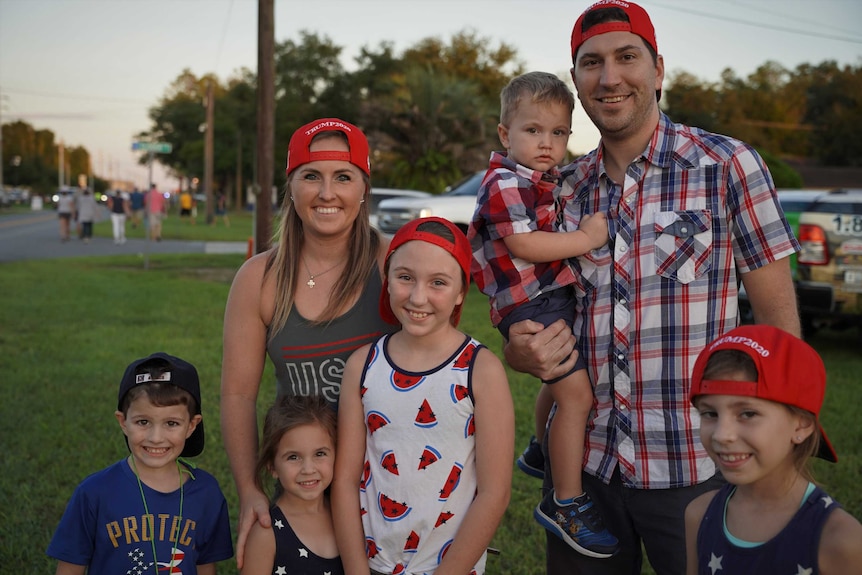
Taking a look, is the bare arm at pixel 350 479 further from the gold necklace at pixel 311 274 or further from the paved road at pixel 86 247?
the paved road at pixel 86 247

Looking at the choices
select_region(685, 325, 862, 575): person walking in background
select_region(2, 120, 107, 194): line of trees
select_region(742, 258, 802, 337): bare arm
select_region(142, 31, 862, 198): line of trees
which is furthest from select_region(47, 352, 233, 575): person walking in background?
select_region(2, 120, 107, 194): line of trees

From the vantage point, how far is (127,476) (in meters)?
3.12

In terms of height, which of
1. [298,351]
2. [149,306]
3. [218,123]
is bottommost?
[149,306]

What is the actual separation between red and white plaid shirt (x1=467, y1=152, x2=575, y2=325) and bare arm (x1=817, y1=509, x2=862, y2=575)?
1216 millimetres

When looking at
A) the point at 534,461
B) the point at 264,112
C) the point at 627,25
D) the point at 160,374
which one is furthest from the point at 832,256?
the point at 264,112

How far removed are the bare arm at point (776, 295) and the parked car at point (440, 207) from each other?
11320 millimetres

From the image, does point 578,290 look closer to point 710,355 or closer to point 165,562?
point 710,355

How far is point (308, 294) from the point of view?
3074 mm

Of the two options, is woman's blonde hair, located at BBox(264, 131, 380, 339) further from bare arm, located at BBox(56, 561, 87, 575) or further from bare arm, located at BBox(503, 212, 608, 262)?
bare arm, located at BBox(56, 561, 87, 575)

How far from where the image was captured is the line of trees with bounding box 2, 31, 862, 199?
114 ft

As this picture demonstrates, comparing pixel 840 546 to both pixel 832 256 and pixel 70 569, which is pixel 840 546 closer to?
pixel 70 569

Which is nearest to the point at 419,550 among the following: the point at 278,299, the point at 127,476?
the point at 278,299

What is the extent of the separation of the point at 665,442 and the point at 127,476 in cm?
199

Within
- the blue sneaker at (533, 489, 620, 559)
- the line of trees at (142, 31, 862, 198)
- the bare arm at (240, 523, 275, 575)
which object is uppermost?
the line of trees at (142, 31, 862, 198)
